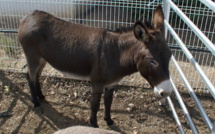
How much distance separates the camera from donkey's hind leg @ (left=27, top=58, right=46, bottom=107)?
142 inches

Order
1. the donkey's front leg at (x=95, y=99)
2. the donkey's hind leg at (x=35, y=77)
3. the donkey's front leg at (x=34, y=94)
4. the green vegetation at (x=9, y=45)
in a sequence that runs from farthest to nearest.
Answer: the green vegetation at (x=9, y=45)
the donkey's front leg at (x=34, y=94)
the donkey's hind leg at (x=35, y=77)
the donkey's front leg at (x=95, y=99)

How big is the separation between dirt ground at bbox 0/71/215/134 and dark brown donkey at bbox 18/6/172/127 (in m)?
0.46

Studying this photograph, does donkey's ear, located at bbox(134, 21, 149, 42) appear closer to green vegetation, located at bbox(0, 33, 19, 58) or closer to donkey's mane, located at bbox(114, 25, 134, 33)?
donkey's mane, located at bbox(114, 25, 134, 33)

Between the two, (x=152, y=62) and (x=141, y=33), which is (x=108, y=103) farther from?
(x=141, y=33)

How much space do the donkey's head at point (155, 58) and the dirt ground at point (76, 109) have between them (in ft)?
4.24

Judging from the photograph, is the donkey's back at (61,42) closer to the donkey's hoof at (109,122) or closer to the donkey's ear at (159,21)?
the donkey's ear at (159,21)

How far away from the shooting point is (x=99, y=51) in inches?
121

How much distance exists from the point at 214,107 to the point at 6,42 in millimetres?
4773

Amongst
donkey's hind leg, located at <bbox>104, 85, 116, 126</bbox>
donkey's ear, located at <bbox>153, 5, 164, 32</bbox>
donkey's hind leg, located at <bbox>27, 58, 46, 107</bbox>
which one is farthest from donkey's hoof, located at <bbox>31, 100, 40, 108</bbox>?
donkey's ear, located at <bbox>153, 5, 164, 32</bbox>

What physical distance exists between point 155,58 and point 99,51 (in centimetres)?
85

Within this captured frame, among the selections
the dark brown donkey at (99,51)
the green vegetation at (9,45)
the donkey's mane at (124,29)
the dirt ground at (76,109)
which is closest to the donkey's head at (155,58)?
the dark brown donkey at (99,51)

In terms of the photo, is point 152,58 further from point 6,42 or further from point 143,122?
point 6,42

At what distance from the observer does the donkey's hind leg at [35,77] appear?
3613mm

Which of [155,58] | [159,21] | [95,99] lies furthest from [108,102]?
[159,21]
